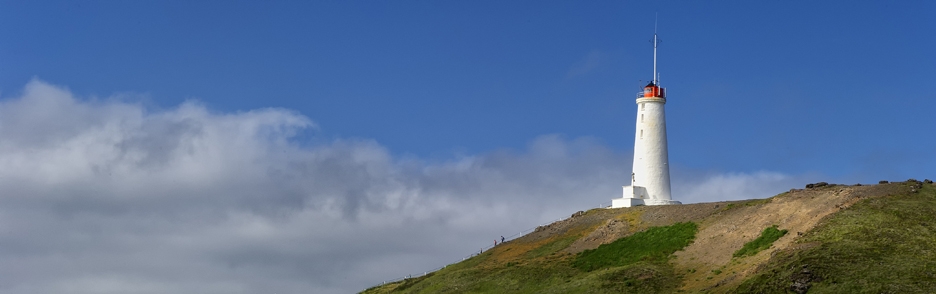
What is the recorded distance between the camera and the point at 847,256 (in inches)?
2415

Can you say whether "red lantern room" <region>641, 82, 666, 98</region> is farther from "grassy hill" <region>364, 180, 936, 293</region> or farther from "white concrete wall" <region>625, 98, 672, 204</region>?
"grassy hill" <region>364, 180, 936, 293</region>

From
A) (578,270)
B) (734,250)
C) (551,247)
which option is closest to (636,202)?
(551,247)

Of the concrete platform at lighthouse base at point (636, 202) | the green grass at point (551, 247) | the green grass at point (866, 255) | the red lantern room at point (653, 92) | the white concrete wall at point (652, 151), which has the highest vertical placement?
the red lantern room at point (653, 92)

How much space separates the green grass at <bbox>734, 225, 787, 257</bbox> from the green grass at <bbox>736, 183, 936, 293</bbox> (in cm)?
285

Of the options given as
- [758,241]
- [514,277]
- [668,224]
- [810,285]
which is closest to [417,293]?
[514,277]

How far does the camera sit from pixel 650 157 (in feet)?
317

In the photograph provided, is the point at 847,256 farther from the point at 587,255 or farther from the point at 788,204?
the point at 587,255

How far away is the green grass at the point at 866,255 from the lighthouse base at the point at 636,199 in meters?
25.4

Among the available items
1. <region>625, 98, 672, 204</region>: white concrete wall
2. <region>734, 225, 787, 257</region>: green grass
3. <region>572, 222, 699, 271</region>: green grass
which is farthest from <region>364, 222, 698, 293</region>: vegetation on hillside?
<region>625, 98, 672, 204</region>: white concrete wall

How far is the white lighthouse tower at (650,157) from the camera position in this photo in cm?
9569

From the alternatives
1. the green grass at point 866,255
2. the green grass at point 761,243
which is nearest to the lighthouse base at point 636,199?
the green grass at point 761,243

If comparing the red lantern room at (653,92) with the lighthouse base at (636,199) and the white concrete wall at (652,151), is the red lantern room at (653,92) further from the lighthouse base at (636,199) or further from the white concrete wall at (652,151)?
the lighthouse base at (636,199)

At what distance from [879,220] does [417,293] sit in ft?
111

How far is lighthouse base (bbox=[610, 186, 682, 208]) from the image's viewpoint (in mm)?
95012
